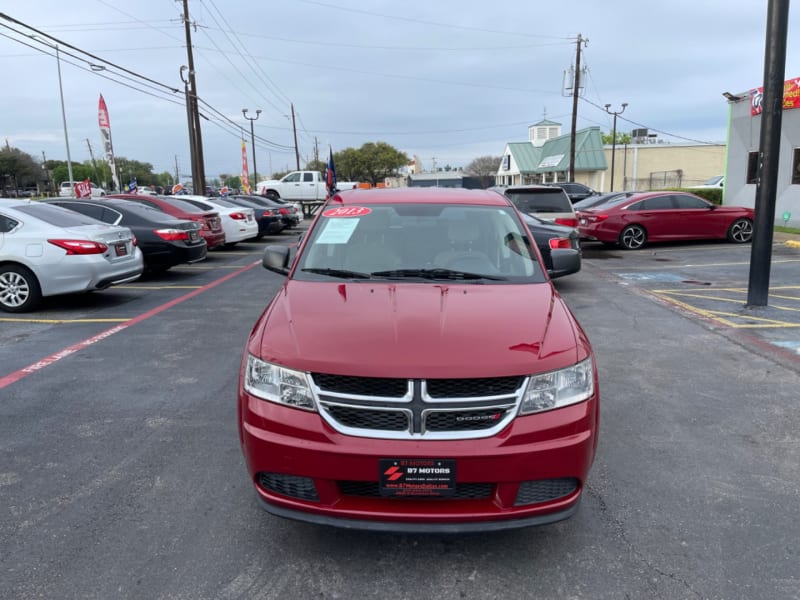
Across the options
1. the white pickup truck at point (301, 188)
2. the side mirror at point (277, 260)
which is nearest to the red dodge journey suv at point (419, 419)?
the side mirror at point (277, 260)

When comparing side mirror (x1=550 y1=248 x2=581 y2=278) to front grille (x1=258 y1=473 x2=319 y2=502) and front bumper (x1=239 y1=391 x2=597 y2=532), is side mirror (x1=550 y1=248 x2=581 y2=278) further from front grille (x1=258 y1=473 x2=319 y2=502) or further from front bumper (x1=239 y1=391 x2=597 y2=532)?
front grille (x1=258 y1=473 x2=319 y2=502)

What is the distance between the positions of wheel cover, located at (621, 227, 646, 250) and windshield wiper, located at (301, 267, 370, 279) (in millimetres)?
13737

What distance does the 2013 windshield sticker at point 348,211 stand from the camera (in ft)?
14.1

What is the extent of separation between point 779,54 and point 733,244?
379 inches

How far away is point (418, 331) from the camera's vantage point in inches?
112

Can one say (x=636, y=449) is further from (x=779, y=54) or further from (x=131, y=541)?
(x=779, y=54)

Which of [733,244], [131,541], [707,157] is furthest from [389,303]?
[707,157]

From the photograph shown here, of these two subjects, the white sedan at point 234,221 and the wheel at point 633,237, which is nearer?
the wheel at point 633,237

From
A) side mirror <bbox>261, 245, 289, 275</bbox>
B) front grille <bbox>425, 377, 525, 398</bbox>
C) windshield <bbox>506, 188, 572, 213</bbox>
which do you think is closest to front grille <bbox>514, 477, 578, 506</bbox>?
front grille <bbox>425, 377, 525, 398</bbox>

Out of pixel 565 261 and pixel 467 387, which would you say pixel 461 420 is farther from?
pixel 565 261

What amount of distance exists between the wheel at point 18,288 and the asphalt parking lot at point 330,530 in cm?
160

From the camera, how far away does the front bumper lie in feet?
8.18

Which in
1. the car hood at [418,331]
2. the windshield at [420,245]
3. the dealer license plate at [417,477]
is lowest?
the dealer license plate at [417,477]

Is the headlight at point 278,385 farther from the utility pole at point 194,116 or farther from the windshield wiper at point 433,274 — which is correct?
the utility pole at point 194,116
